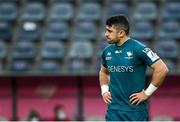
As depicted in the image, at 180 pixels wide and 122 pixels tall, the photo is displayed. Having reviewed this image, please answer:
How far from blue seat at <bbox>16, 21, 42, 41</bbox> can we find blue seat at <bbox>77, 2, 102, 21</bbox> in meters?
0.77

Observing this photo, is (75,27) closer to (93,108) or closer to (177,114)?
(93,108)

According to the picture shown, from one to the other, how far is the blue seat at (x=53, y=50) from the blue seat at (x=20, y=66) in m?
0.33

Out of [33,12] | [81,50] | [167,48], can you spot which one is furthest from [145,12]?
[33,12]

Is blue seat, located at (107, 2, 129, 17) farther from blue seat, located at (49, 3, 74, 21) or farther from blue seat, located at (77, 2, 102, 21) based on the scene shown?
blue seat, located at (49, 3, 74, 21)

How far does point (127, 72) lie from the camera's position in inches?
204

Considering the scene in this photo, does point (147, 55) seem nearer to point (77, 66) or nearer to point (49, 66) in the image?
point (77, 66)

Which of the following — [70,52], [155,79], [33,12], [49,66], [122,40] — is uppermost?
[122,40]

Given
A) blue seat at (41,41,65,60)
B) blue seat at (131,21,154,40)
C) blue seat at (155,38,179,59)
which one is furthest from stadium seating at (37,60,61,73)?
blue seat at (155,38,179,59)

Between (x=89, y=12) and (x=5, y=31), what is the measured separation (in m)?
1.53

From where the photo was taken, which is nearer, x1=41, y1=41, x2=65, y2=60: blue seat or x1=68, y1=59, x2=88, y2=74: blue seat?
x1=68, y1=59, x2=88, y2=74: blue seat

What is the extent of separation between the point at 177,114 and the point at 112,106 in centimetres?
588

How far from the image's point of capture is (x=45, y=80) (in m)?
11.3

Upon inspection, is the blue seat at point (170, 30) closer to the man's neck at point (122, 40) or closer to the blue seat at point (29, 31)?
the blue seat at point (29, 31)

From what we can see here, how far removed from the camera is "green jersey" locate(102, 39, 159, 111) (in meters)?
5.17
